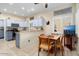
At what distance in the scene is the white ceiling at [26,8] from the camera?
1591 mm

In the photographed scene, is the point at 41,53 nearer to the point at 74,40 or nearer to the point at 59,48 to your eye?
the point at 59,48

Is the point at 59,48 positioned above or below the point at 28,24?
below

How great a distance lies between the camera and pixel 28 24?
168 centimetres

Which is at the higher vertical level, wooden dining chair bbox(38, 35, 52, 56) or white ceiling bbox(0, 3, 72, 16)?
white ceiling bbox(0, 3, 72, 16)

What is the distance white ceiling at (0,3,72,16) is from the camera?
1.59 metres

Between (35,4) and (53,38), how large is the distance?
0.70 meters

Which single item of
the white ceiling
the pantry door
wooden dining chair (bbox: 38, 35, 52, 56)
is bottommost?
wooden dining chair (bbox: 38, 35, 52, 56)

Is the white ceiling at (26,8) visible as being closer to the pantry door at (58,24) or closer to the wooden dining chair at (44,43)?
the pantry door at (58,24)

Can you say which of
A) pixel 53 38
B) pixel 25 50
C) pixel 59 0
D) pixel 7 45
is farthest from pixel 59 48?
pixel 7 45

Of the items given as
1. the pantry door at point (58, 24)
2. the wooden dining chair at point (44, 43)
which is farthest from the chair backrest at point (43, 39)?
the pantry door at point (58, 24)

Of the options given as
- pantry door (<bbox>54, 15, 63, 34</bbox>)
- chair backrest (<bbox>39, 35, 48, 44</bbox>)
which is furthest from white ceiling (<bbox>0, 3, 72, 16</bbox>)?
chair backrest (<bbox>39, 35, 48, 44</bbox>)

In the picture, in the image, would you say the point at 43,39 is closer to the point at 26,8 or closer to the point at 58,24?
the point at 58,24

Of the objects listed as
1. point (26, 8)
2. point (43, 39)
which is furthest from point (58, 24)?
point (26, 8)

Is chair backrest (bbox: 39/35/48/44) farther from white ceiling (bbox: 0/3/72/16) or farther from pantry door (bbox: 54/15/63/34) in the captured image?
white ceiling (bbox: 0/3/72/16)
